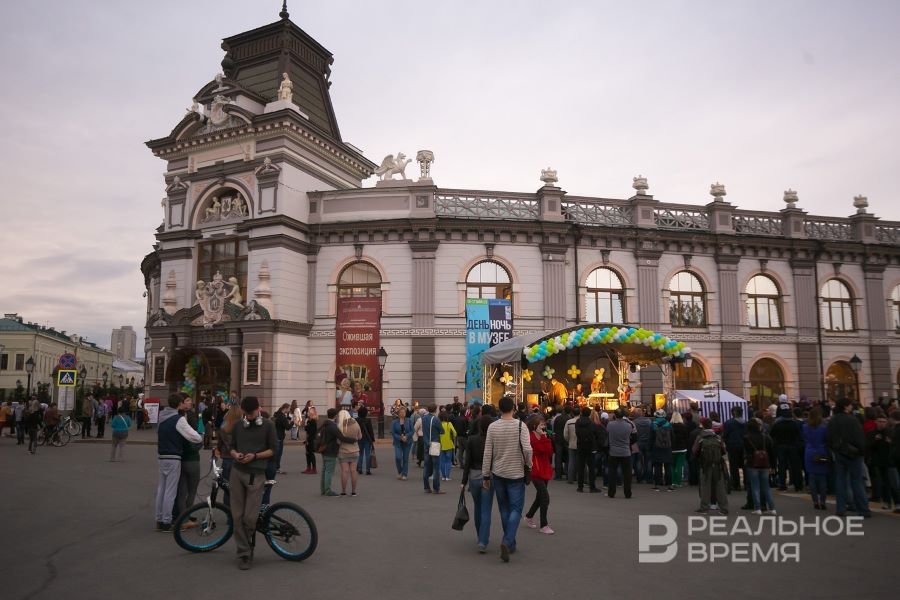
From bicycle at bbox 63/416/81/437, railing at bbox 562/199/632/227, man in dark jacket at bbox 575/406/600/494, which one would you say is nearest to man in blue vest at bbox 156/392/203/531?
man in dark jacket at bbox 575/406/600/494

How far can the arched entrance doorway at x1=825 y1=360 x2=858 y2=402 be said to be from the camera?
32031 mm

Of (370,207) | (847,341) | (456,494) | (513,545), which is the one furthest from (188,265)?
(847,341)

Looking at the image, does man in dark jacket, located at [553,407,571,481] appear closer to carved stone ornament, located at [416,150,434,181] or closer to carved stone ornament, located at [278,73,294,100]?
carved stone ornament, located at [416,150,434,181]

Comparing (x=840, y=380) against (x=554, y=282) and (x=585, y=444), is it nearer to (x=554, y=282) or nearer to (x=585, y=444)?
(x=554, y=282)

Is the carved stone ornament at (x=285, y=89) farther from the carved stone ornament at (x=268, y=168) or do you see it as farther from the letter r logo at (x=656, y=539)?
the letter r logo at (x=656, y=539)

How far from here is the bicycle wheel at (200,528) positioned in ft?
27.9

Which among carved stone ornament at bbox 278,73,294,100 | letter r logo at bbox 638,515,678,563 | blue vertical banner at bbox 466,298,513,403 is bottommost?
letter r logo at bbox 638,515,678,563

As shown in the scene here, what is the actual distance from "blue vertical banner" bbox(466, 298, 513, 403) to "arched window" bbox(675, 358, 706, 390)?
28.3 feet

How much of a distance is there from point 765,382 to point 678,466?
62.4ft

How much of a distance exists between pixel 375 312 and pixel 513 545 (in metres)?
21.2

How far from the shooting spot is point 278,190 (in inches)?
1150

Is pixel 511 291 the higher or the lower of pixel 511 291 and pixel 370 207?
the lower

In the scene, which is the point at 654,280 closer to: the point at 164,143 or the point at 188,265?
the point at 188,265

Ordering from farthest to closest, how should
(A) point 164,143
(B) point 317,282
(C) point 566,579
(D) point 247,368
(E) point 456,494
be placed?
(A) point 164,143, (B) point 317,282, (D) point 247,368, (E) point 456,494, (C) point 566,579
